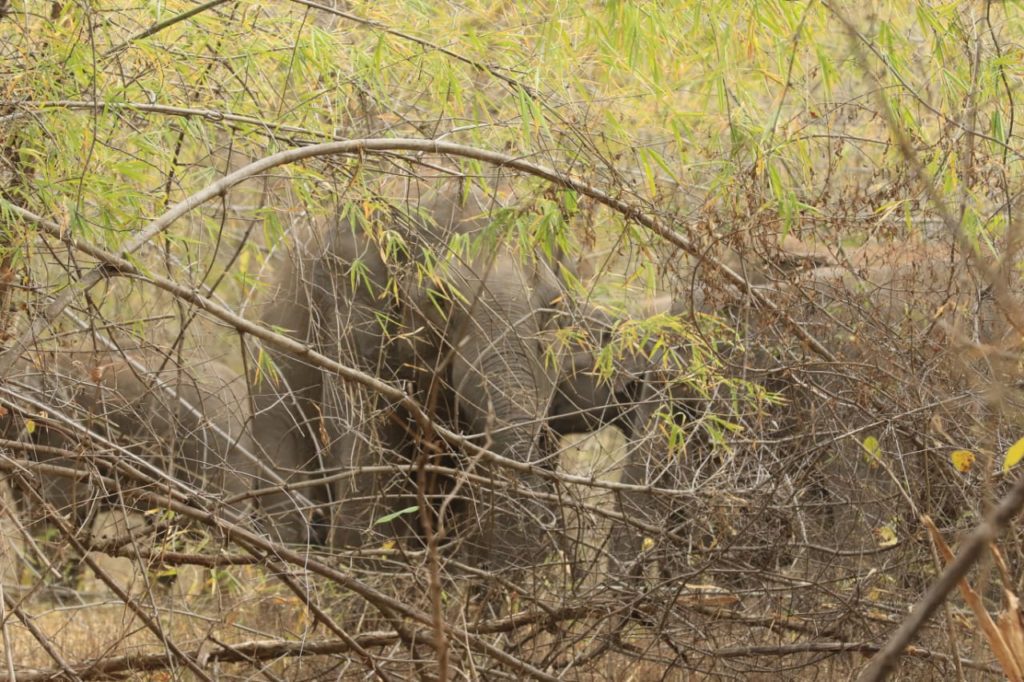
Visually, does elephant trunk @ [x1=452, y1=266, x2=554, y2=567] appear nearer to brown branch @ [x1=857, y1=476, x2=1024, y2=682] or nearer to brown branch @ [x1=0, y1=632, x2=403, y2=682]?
brown branch @ [x1=0, y1=632, x2=403, y2=682]

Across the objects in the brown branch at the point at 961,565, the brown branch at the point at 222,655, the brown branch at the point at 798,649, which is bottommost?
the brown branch at the point at 222,655

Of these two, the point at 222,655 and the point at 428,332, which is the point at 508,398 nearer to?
the point at 222,655

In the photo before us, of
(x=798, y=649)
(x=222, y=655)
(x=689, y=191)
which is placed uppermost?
(x=689, y=191)

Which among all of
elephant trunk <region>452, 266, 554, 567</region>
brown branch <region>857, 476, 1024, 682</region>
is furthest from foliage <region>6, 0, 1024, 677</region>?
brown branch <region>857, 476, 1024, 682</region>

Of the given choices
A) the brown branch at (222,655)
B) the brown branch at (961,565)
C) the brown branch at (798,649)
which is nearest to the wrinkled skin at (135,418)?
the brown branch at (222,655)

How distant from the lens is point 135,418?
11.8ft

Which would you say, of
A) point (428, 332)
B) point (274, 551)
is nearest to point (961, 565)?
point (274, 551)

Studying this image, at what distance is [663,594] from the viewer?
3363 millimetres

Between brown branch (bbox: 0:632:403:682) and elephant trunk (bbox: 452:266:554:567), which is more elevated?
elephant trunk (bbox: 452:266:554:567)

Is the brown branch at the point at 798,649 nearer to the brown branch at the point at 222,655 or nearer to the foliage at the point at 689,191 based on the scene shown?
the foliage at the point at 689,191

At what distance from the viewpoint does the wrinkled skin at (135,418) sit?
2791 mm

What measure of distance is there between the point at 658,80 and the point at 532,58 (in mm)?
359

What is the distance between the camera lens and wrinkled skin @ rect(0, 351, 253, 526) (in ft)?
9.16

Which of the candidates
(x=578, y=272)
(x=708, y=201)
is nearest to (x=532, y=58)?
(x=708, y=201)
